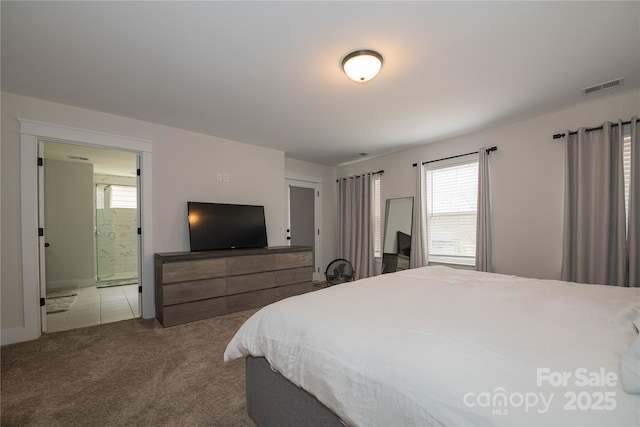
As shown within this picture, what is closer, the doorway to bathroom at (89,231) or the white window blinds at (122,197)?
the doorway to bathroom at (89,231)

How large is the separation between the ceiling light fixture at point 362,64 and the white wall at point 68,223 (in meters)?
5.83

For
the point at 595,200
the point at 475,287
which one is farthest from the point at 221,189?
the point at 595,200

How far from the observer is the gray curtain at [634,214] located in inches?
95.3

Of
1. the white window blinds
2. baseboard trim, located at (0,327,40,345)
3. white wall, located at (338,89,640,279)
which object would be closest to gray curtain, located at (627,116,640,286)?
white wall, located at (338,89,640,279)

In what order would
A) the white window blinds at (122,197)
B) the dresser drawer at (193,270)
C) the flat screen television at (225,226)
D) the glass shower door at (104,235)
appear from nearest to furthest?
the dresser drawer at (193,270), the flat screen television at (225,226), the glass shower door at (104,235), the white window blinds at (122,197)

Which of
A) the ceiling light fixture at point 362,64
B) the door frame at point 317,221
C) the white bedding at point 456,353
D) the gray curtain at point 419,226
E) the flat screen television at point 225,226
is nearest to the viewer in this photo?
the white bedding at point 456,353

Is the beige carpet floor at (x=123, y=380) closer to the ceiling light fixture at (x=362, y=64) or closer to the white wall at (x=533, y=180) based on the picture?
the ceiling light fixture at (x=362, y=64)

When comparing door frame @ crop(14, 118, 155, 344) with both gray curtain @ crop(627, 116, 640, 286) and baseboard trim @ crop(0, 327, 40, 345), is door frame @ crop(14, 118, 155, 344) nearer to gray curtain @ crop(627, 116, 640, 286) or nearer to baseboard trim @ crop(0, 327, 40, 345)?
baseboard trim @ crop(0, 327, 40, 345)

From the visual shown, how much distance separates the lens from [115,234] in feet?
19.6

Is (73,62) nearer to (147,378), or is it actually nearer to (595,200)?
(147,378)

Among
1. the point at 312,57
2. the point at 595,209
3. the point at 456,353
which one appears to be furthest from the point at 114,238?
the point at 595,209

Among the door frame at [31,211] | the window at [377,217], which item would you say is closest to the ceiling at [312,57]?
the door frame at [31,211]

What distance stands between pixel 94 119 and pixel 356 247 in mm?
4211

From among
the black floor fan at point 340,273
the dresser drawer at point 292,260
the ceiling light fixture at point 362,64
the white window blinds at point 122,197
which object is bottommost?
the black floor fan at point 340,273
